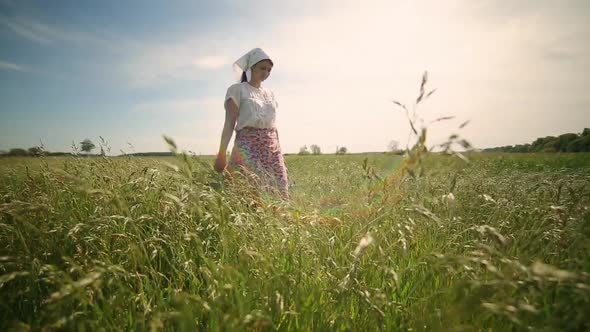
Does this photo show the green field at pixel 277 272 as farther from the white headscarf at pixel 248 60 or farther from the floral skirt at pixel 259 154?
the white headscarf at pixel 248 60

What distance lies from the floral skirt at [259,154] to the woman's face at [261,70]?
2.82ft

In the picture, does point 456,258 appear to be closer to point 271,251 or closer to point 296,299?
point 296,299

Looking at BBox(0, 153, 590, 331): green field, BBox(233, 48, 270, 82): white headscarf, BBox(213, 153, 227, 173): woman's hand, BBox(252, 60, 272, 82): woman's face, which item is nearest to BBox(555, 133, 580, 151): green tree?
BBox(252, 60, 272, 82): woman's face

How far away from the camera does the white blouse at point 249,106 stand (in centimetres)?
423

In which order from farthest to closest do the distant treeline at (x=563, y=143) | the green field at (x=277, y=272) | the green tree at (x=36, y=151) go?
1. the distant treeline at (x=563, y=143)
2. the green tree at (x=36, y=151)
3. the green field at (x=277, y=272)

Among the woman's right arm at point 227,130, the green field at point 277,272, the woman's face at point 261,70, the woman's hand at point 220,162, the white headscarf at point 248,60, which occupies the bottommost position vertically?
the green field at point 277,272

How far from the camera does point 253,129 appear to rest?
14.2ft

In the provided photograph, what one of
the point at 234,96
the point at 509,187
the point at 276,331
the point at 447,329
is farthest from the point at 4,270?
the point at 509,187

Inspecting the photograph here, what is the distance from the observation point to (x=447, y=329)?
1032mm

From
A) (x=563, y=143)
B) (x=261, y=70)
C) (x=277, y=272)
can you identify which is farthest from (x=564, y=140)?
(x=277, y=272)

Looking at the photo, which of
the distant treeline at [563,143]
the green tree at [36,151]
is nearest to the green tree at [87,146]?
the green tree at [36,151]

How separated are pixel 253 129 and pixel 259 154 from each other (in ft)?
1.29

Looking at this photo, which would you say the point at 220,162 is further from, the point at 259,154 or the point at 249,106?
the point at 249,106

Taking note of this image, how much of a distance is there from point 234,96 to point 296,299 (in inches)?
135
